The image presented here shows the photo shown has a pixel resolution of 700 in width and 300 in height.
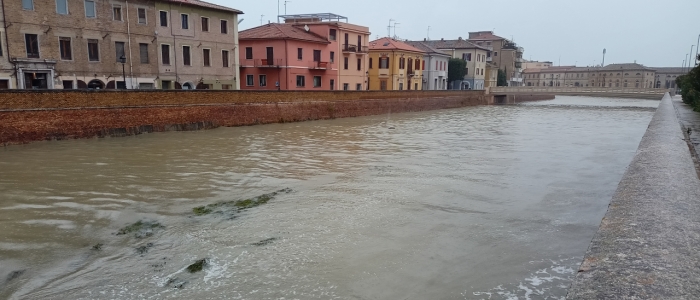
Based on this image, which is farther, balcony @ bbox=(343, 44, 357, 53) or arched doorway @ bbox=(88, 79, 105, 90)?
balcony @ bbox=(343, 44, 357, 53)

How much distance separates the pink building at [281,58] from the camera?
34438 millimetres

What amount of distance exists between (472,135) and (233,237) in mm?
15975

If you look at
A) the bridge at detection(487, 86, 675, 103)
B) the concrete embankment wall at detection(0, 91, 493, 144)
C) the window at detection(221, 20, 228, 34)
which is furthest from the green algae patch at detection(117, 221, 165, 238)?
the bridge at detection(487, 86, 675, 103)

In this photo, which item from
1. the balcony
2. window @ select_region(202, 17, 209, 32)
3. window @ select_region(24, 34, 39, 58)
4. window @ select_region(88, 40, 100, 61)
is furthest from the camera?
the balcony

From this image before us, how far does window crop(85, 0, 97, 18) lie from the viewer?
2303 centimetres

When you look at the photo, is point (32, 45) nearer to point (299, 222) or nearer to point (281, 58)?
point (281, 58)

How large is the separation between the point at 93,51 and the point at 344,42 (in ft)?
70.4

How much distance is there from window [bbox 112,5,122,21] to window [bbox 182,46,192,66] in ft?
13.0

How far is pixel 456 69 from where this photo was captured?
201 feet

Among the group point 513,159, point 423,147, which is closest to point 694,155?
point 513,159

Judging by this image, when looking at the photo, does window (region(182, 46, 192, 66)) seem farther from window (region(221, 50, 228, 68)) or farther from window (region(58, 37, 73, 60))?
window (region(58, 37, 73, 60))

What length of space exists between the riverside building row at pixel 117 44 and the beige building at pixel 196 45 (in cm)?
6

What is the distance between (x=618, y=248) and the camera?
3166 millimetres

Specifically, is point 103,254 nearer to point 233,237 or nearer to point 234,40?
point 233,237
